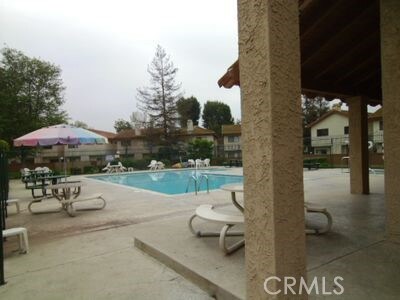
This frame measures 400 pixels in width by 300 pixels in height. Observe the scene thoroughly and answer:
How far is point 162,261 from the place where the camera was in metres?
3.83

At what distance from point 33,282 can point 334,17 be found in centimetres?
537

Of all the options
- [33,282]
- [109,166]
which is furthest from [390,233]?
[109,166]

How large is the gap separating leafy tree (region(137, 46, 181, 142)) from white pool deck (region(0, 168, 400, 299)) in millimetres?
27158

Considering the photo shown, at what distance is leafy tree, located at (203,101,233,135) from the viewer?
190ft

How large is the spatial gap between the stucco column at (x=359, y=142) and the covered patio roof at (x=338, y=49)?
331 mm

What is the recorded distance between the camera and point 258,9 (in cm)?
181

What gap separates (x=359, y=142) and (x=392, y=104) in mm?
4106

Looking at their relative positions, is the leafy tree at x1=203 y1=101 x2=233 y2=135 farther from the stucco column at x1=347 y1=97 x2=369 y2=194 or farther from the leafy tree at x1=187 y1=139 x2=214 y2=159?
the stucco column at x1=347 y1=97 x2=369 y2=194

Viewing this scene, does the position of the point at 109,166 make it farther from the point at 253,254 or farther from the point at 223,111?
the point at 223,111

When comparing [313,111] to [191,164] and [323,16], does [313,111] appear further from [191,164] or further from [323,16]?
[323,16]

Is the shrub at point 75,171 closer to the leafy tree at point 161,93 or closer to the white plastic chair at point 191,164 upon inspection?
the white plastic chair at point 191,164

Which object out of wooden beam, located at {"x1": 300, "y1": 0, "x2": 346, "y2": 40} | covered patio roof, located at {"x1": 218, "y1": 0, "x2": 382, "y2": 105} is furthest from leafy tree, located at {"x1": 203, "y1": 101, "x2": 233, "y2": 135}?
wooden beam, located at {"x1": 300, "y1": 0, "x2": 346, "y2": 40}

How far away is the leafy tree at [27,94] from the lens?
2473cm

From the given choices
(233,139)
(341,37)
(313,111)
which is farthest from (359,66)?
(313,111)
